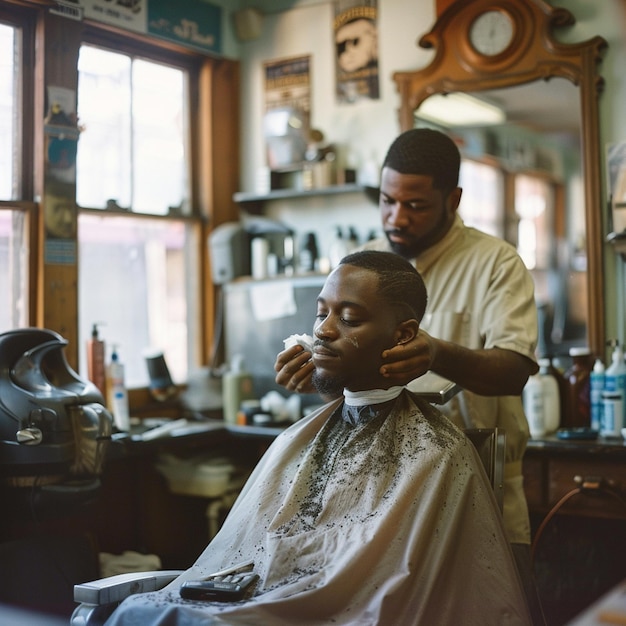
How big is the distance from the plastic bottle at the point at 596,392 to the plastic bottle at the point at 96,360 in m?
1.80

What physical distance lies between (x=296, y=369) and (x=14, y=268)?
1.67 meters

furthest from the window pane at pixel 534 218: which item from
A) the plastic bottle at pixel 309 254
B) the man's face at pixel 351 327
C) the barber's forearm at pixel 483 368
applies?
the man's face at pixel 351 327

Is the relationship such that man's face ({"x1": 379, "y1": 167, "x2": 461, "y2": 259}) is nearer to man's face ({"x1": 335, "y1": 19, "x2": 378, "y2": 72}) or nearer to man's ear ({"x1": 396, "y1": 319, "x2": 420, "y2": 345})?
man's ear ({"x1": 396, "y1": 319, "x2": 420, "y2": 345})

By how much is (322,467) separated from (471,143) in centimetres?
195

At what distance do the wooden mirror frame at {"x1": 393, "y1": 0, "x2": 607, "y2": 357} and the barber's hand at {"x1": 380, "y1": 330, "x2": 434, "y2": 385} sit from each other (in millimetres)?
1564

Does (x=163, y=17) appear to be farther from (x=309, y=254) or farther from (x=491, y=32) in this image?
(x=491, y=32)

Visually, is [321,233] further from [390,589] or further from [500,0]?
[390,589]

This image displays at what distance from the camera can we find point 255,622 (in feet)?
5.08

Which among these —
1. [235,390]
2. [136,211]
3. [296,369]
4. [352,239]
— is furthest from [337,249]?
[296,369]

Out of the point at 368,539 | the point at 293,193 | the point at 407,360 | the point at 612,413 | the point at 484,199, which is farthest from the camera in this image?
the point at 293,193

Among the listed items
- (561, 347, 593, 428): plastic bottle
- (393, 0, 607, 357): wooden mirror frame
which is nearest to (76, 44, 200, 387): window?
(393, 0, 607, 357): wooden mirror frame

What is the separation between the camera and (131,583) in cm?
176

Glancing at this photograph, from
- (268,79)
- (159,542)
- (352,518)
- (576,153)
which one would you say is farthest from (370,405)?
(268,79)

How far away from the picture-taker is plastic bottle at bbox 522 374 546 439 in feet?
10.2
